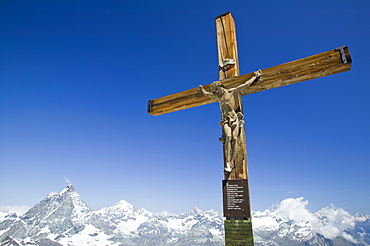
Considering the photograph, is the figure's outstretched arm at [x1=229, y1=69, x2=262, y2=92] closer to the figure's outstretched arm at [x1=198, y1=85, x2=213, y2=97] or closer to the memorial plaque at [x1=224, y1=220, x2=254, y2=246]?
the figure's outstretched arm at [x1=198, y1=85, x2=213, y2=97]

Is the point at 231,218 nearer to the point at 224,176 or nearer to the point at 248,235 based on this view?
the point at 248,235

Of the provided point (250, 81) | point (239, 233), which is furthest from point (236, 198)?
point (250, 81)

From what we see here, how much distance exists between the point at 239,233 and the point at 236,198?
593 mm

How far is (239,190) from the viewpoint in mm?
4461

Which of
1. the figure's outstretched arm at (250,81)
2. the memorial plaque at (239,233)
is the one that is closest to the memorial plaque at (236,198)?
the memorial plaque at (239,233)

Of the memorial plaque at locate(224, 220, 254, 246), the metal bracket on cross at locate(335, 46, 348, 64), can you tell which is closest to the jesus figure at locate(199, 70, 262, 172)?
the memorial plaque at locate(224, 220, 254, 246)

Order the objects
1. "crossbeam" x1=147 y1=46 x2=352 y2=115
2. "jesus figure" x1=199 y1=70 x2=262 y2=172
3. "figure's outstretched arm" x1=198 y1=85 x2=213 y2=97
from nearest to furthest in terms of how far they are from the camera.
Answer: "crossbeam" x1=147 y1=46 x2=352 y2=115 < "jesus figure" x1=199 y1=70 x2=262 y2=172 < "figure's outstretched arm" x1=198 y1=85 x2=213 y2=97

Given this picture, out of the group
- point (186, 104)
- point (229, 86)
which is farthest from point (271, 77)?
point (186, 104)

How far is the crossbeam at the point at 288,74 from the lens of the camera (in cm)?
457

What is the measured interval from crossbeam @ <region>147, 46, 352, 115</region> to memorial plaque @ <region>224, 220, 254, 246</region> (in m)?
2.79

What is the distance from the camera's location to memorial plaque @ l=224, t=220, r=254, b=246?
4.11 m

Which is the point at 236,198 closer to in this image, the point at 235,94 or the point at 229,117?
the point at 229,117

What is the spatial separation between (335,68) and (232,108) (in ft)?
6.83

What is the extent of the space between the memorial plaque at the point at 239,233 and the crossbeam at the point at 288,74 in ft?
9.15
